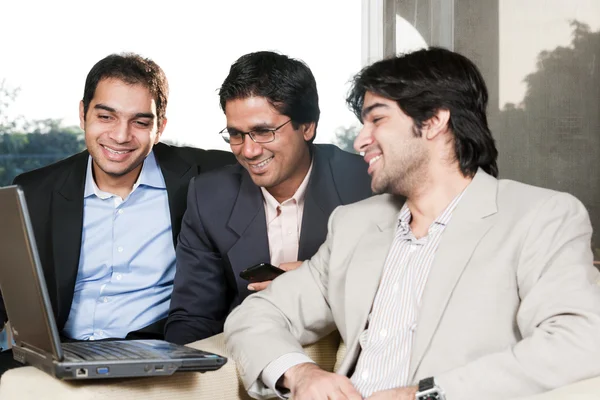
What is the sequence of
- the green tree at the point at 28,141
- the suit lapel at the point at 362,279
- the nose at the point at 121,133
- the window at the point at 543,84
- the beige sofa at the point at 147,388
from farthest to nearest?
1. the green tree at the point at 28,141
2. the window at the point at 543,84
3. the nose at the point at 121,133
4. the suit lapel at the point at 362,279
5. the beige sofa at the point at 147,388

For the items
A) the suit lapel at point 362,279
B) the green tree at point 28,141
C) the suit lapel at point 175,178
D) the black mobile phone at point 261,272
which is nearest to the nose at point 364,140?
the suit lapel at point 362,279

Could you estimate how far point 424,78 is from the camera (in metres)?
2.13

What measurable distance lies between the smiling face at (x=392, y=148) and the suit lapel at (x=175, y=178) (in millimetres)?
1108

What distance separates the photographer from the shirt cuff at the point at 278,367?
2.01 m

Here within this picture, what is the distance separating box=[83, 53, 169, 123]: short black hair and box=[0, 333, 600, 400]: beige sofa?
1320 millimetres

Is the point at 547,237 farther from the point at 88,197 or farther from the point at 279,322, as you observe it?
the point at 88,197

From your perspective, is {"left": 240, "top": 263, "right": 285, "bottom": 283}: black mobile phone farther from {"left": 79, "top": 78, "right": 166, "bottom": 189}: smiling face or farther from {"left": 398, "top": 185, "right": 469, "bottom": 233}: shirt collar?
{"left": 79, "top": 78, "right": 166, "bottom": 189}: smiling face

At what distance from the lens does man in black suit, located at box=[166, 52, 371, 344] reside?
9.12 feet

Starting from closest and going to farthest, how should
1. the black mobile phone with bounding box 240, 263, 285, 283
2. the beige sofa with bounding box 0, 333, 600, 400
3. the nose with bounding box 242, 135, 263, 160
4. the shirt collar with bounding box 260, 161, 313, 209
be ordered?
the beige sofa with bounding box 0, 333, 600, 400, the black mobile phone with bounding box 240, 263, 285, 283, the nose with bounding box 242, 135, 263, 160, the shirt collar with bounding box 260, 161, 313, 209

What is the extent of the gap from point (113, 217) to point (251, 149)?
66cm

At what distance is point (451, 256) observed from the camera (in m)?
1.92

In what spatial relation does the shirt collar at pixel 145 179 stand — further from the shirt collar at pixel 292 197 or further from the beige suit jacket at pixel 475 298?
the beige suit jacket at pixel 475 298

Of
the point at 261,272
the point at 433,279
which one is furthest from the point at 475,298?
the point at 261,272

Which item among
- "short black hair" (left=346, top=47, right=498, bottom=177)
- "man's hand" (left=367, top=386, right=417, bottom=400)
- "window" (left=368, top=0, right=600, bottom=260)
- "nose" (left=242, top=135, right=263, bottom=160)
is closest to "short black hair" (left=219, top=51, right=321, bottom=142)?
"nose" (left=242, top=135, right=263, bottom=160)
